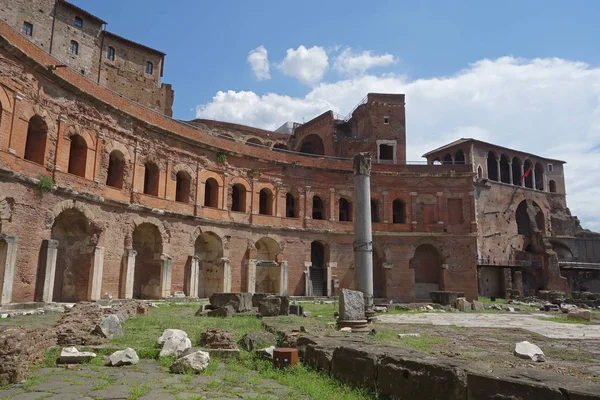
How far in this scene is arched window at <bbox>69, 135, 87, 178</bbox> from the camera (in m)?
18.5

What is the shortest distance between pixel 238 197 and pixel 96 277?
415 inches

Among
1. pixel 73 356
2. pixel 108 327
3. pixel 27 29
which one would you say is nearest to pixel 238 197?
pixel 27 29

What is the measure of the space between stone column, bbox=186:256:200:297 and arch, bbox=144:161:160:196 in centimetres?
378

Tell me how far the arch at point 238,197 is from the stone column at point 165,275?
6165 millimetres

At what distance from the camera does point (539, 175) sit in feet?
158

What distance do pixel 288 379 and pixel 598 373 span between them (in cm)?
437

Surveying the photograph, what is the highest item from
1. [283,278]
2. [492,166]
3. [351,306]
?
[492,166]

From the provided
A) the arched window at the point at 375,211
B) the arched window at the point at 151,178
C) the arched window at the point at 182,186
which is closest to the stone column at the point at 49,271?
the arched window at the point at 151,178

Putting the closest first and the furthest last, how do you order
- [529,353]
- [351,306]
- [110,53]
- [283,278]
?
1. [529,353]
2. [351,306]
3. [283,278]
4. [110,53]

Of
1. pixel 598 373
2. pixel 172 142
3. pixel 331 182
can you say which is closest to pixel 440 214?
pixel 331 182

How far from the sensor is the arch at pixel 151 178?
22.4 m

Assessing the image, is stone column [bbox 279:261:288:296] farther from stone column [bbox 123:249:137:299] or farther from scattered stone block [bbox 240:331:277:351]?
scattered stone block [bbox 240:331:277:351]

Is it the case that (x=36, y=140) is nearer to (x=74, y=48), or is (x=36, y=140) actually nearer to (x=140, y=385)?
(x=140, y=385)

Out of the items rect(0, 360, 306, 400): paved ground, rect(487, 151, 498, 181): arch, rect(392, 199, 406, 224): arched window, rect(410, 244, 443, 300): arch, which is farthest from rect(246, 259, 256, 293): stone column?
rect(487, 151, 498, 181): arch
